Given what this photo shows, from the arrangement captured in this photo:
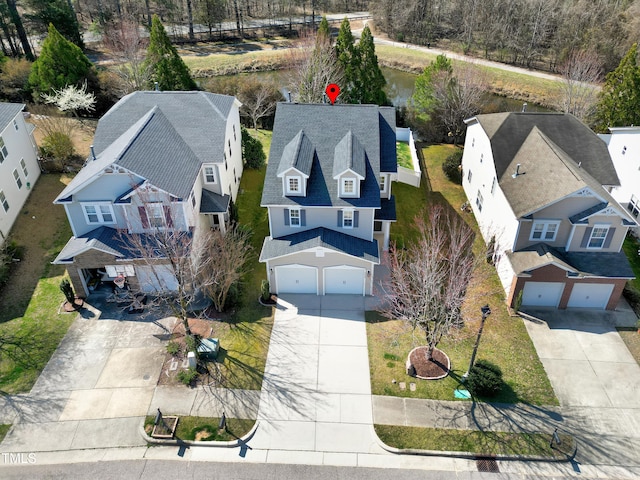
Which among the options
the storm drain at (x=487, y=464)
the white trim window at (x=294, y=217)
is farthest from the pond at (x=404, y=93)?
the storm drain at (x=487, y=464)

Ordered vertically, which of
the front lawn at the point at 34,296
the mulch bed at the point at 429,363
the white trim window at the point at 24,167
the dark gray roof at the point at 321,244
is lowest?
the mulch bed at the point at 429,363

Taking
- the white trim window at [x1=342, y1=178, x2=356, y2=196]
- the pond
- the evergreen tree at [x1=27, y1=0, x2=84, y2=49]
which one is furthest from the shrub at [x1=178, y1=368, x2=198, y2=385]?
the evergreen tree at [x1=27, y1=0, x2=84, y2=49]

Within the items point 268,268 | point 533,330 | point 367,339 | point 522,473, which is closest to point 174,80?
point 268,268

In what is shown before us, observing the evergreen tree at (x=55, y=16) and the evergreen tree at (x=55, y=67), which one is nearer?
the evergreen tree at (x=55, y=67)

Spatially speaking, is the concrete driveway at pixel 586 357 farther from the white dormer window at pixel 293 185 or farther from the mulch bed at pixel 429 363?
the white dormer window at pixel 293 185

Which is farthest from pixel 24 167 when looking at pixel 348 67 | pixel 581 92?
pixel 581 92

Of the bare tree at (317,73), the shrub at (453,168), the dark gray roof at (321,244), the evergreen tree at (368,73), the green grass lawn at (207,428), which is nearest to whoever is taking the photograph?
the green grass lawn at (207,428)
